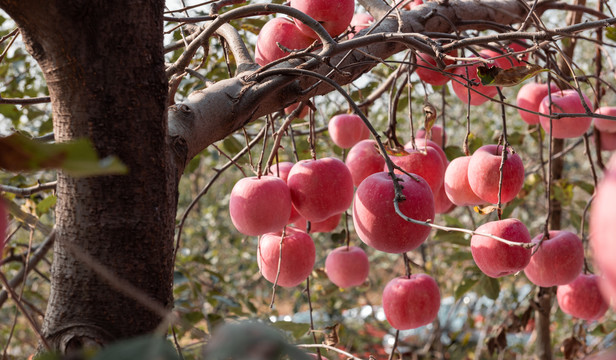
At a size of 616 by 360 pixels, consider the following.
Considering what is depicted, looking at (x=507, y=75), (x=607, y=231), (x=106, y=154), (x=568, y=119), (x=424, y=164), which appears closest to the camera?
(x=607, y=231)

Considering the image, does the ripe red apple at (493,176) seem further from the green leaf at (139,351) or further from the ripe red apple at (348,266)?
A: the green leaf at (139,351)

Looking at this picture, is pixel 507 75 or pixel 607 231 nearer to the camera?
pixel 607 231

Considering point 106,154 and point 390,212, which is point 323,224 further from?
point 106,154

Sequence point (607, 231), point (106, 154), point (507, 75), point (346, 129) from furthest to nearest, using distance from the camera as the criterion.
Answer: point (346, 129)
point (507, 75)
point (106, 154)
point (607, 231)

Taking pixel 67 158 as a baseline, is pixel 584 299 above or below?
above

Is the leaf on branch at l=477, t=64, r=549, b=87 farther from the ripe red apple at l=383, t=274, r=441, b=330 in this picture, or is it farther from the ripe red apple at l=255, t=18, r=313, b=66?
the ripe red apple at l=383, t=274, r=441, b=330

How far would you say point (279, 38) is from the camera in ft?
2.67

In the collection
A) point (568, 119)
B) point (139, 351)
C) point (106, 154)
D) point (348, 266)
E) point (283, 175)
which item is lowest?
point (139, 351)

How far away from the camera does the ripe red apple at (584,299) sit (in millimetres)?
1056

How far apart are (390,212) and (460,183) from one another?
0.81 feet

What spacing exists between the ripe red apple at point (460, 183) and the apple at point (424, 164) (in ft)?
0.07

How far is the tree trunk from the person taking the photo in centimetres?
42

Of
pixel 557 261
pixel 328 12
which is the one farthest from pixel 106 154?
pixel 557 261

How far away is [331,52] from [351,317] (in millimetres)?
2648
